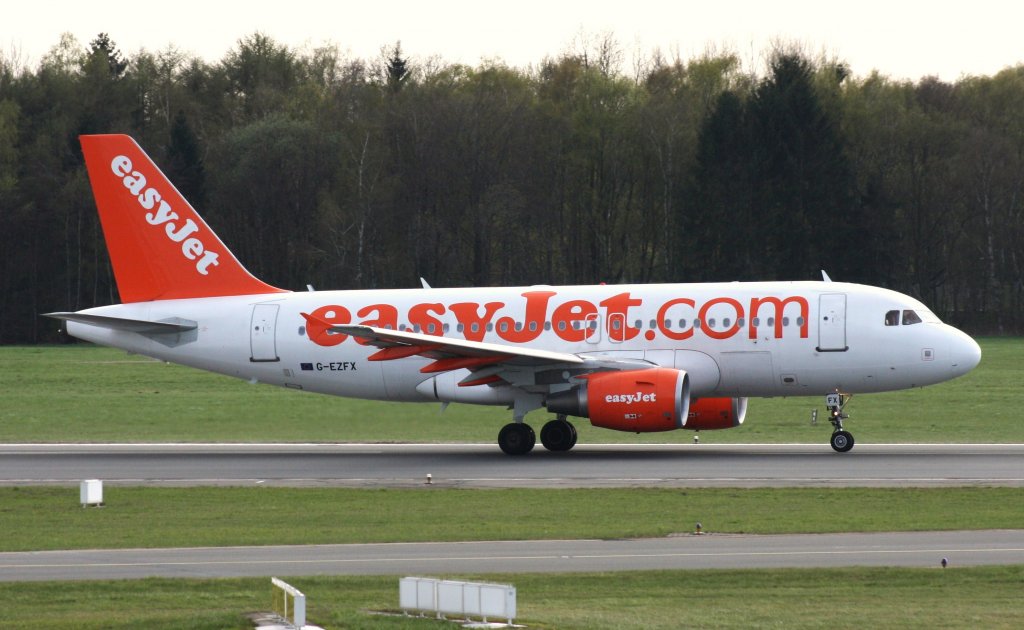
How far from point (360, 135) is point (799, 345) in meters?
65.3

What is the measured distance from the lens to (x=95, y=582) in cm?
1816

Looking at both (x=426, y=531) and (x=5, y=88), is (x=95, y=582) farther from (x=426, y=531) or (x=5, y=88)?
(x=5, y=88)

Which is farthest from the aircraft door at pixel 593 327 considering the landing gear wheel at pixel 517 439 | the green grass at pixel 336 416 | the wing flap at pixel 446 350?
the green grass at pixel 336 416

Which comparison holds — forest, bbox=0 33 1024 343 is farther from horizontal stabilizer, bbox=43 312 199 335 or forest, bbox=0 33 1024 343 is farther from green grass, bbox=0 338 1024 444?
horizontal stabilizer, bbox=43 312 199 335

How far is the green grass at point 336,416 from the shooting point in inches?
1528

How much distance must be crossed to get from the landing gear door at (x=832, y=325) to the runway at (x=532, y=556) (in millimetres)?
13388

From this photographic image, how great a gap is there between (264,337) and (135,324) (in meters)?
3.34

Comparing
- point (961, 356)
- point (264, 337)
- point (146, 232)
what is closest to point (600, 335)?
point (961, 356)

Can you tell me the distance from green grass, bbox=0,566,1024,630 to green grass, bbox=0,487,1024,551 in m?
3.66

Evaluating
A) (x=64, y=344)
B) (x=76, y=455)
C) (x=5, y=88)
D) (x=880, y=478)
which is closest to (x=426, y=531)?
(x=880, y=478)

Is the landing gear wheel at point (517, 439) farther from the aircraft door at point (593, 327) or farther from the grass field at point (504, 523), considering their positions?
the grass field at point (504, 523)

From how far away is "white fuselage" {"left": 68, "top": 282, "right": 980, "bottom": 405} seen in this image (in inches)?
1347

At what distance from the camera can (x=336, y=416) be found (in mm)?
38906

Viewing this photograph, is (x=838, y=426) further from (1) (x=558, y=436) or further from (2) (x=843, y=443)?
(1) (x=558, y=436)
